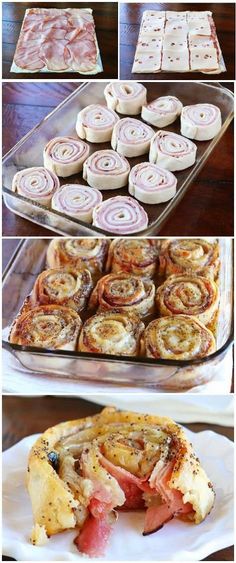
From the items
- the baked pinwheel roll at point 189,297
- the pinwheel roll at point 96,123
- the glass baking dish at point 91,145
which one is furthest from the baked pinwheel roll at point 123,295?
the pinwheel roll at point 96,123

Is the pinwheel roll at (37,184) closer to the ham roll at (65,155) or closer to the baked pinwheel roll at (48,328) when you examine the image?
the ham roll at (65,155)

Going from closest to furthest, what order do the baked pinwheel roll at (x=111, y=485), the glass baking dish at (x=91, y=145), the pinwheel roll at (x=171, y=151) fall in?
1. the baked pinwheel roll at (x=111, y=485)
2. the glass baking dish at (x=91, y=145)
3. the pinwheel roll at (x=171, y=151)

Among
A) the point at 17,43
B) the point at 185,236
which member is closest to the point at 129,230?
the point at 185,236

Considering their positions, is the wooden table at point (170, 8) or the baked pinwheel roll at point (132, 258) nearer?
the wooden table at point (170, 8)

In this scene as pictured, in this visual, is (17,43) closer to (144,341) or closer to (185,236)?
(185,236)

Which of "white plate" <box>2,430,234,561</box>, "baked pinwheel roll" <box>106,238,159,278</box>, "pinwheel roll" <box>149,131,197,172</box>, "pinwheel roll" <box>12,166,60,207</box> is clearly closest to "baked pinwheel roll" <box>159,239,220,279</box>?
"baked pinwheel roll" <box>106,238,159,278</box>

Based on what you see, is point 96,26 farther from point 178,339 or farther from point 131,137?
point 178,339

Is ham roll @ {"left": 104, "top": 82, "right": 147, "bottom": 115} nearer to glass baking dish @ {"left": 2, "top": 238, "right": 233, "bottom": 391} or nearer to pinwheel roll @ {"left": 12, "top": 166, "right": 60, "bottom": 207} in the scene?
pinwheel roll @ {"left": 12, "top": 166, "right": 60, "bottom": 207}
